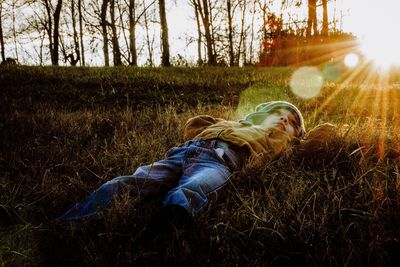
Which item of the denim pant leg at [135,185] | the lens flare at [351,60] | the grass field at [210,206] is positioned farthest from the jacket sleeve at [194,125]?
the lens flare at [351,60]

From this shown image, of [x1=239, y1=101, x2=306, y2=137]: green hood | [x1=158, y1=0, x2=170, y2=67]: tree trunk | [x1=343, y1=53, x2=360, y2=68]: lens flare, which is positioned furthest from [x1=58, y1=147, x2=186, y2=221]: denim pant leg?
[x1=343, y1=53, x2=360, y2=68]: lens flare

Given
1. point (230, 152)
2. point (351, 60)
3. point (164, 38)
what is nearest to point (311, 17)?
point (351, 60)

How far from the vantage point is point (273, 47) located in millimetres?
19578

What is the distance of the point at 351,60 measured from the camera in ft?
57.3

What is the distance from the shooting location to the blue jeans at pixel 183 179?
87.9 inches

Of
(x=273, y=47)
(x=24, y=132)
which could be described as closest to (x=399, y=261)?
(x=24, y=132)

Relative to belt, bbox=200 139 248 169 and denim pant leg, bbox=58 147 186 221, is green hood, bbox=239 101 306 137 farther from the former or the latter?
denim pant leg, bbox=58 147 186 221

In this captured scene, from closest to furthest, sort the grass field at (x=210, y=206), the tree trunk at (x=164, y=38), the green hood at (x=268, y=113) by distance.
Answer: the grass field at (x=210, y=206)
the green hood at (x=268, y=113)
the tree trunk at (x=164, y=38)

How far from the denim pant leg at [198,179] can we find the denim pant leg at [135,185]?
118 mm

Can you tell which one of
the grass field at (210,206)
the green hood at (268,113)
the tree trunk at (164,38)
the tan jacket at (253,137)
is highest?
the tree trunk at (164,38)

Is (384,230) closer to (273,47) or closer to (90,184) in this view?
(90,184)

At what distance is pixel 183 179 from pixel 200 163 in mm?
308

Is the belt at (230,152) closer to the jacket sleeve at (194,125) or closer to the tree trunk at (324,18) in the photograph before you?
the jacket sleeve at (194,125)

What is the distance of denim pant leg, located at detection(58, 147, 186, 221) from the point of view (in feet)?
7.40
